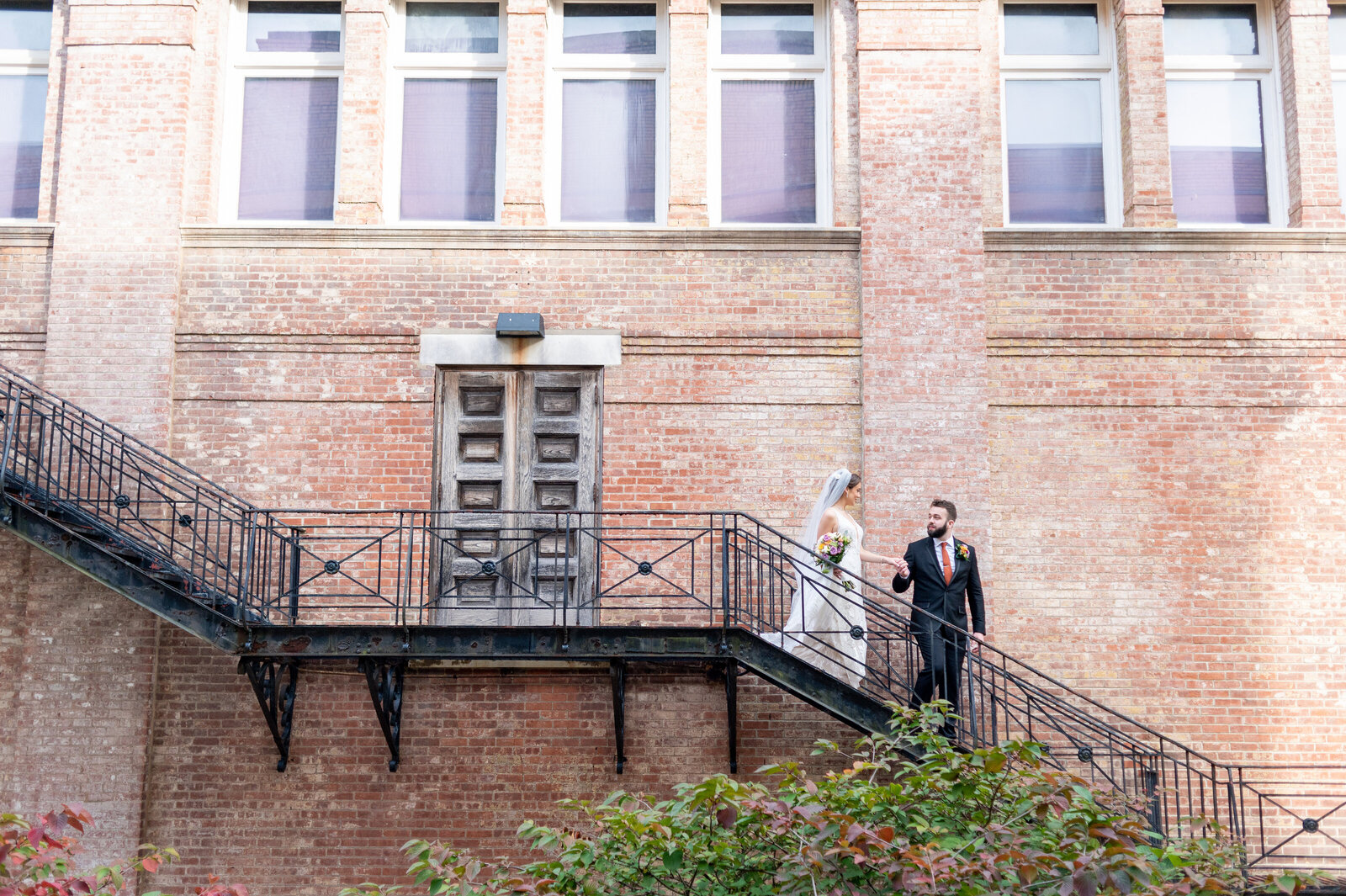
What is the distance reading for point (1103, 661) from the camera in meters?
10.6

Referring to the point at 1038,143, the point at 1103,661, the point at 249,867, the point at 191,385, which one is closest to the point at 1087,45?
the point at 1038,143

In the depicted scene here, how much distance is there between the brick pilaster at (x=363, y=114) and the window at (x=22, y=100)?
110 inches

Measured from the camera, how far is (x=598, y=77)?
1180cm

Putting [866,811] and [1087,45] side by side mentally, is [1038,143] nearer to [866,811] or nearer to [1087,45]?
[1087,45]

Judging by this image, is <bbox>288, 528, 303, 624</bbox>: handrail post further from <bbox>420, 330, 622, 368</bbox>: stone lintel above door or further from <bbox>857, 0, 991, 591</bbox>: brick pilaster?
<bbox>857, 0, 991, 591</bbox>: brick pilaster

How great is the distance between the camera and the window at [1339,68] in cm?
1172

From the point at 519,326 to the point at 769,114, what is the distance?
3.08m

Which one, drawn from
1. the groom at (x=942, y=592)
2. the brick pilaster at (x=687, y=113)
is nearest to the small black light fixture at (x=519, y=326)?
the brick pilaster at (x=687, y=113)

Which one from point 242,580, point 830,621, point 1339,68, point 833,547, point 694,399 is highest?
point 1339,68

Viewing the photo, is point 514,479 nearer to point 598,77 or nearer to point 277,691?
point 277,691

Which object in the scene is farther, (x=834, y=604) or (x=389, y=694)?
(x=389, y=694)

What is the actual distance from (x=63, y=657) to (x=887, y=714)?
6.58 m

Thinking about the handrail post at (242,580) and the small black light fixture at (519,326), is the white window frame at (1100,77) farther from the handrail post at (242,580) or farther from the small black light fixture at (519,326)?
the handrail post at (242,580)

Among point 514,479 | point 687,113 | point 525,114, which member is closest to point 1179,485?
point 687,113
